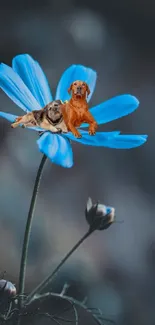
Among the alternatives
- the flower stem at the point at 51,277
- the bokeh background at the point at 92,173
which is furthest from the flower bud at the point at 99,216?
the bokeh background at the point at 92,173

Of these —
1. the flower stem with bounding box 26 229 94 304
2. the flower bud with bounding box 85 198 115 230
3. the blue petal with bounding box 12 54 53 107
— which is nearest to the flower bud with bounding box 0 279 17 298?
the flower stem with bounding box 26 229 94 304

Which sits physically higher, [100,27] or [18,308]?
[100,27]

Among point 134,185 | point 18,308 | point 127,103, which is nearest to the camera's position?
point 18,308

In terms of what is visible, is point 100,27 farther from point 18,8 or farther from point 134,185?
point 134,185

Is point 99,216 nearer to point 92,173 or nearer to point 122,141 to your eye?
point 122,141

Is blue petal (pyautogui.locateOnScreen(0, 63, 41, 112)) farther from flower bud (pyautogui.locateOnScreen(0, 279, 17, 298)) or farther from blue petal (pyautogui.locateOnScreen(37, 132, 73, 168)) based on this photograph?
flower bud (pyautogui.locateOnScreen(0, 279, 17, 298))

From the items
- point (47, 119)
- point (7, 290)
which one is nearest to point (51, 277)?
point (7, 290)

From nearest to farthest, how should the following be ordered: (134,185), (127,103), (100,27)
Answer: (127,103), (134,185), (100,27)

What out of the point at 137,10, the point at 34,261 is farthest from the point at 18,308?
the point at 137,10
